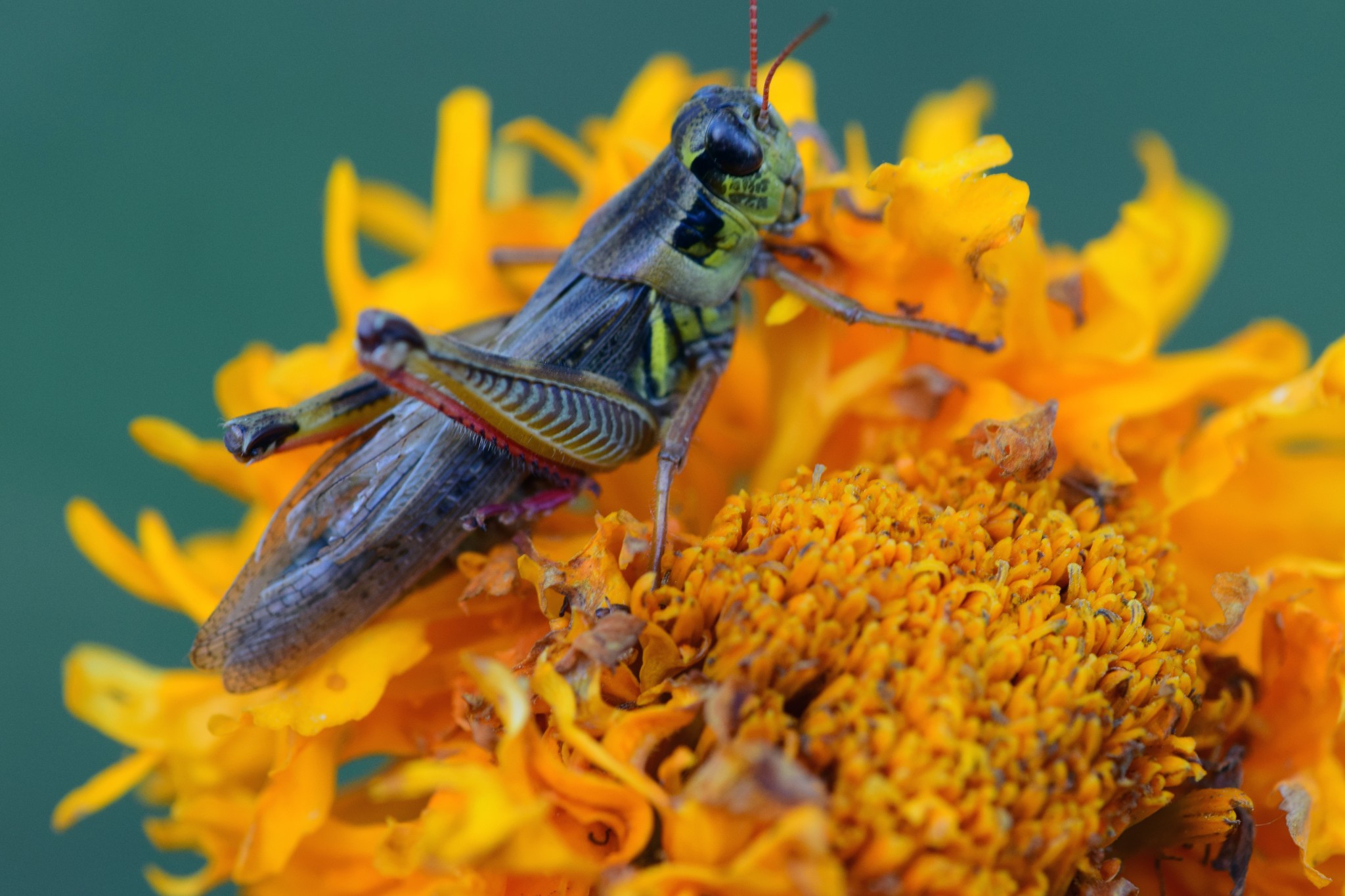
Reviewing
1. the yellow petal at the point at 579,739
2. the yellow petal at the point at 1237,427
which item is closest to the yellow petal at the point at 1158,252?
the yellow petal at the point at 1237,427

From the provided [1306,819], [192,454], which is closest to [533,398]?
[192,454]

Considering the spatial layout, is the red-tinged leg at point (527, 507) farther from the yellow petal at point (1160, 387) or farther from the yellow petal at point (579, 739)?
the yellow petal at point (1160, 387)

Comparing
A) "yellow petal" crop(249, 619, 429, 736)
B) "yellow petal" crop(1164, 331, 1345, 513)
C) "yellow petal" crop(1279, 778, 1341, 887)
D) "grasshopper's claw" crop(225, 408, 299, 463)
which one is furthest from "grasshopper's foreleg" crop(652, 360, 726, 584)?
"yellow petal" crop(1279, 778, 1341, 887)

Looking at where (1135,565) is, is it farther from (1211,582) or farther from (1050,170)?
(1050,170)

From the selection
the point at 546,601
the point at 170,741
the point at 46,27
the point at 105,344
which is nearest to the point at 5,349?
the point at 105,344

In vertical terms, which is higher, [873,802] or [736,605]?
[736,605]

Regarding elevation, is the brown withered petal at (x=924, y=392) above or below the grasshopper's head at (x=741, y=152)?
below

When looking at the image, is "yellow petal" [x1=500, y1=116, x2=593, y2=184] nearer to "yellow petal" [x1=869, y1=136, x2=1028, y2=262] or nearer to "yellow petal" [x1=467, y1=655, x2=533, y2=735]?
"yellow petal" [x1=869, y1=136, x2=1028, y2=262]
